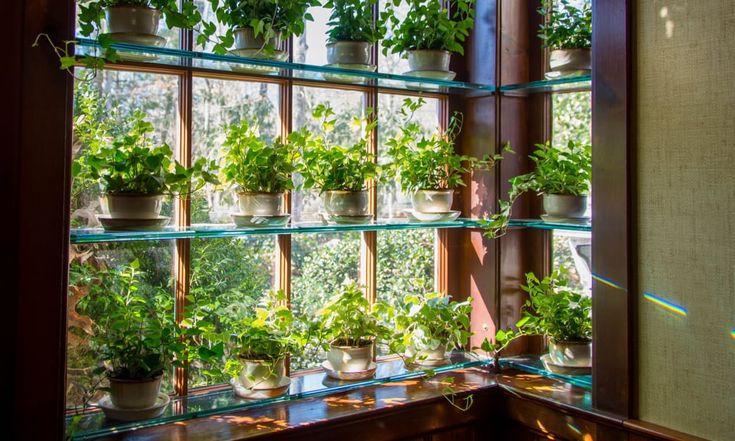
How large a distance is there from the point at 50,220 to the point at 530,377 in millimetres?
1607

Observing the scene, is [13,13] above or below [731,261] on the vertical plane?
above

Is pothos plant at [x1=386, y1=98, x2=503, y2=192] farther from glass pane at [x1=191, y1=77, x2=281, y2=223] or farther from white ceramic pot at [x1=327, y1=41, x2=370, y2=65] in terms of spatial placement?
glass pane at [x1=191, y1=77, x2=281, y2=223]

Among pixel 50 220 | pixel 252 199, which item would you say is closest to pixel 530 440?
pixel 252 199

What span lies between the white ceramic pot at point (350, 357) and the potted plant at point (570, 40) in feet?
3.65

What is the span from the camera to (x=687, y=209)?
5.90ft

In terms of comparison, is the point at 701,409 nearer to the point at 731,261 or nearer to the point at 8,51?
the point at 731,261

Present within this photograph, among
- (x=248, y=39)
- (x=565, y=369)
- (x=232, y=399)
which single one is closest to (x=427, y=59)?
(x=248, y=39)

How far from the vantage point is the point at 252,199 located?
2010 mm

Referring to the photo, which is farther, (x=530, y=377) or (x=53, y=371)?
(x=530, y=377)

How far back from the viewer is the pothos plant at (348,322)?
2.16 metres

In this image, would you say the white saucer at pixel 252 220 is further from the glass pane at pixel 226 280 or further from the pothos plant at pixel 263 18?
the pothos plant at pixel 263 18

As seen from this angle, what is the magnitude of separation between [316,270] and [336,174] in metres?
0.36

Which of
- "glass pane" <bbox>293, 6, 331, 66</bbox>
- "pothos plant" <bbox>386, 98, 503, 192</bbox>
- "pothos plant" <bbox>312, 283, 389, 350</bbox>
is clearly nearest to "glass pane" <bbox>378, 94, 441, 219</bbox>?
"pothos plant" <bbox>386, 98, 503, 192</bbox>

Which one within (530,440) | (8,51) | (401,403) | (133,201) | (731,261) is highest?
(8,51)
